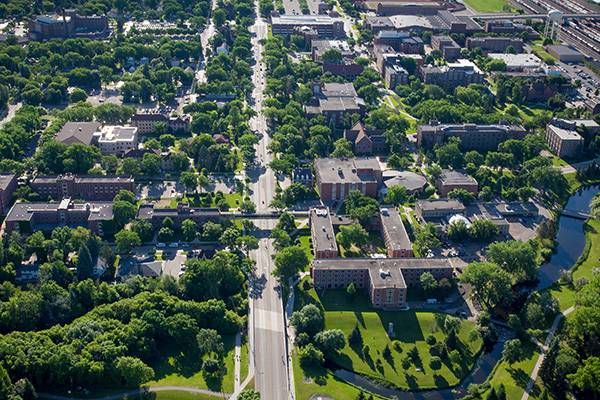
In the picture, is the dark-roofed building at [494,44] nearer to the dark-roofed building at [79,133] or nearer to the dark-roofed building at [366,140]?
the dark-roofed building at [366,140]

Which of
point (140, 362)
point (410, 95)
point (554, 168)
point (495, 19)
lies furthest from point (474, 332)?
point (495, 19)

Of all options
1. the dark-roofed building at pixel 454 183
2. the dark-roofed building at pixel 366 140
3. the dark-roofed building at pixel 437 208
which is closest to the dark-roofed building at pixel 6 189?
the dark-roofed building at pixel 366 140

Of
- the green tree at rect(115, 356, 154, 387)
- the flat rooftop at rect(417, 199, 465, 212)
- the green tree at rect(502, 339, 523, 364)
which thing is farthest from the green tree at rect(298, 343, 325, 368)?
the flat rooftop at rect(417, 199, 465, 212)

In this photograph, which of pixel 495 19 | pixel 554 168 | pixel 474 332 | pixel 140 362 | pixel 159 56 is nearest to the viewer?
pixel 140 362

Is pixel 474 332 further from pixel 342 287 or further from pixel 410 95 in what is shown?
pixel 410 95

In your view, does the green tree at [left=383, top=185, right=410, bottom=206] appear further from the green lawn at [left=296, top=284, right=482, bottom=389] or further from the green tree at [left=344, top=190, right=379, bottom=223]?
the green lawn at [left=296, top=284, right=482, bottom=389]

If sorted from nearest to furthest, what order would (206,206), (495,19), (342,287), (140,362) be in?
(140,362), (342,287), (206,206), (495,19)
